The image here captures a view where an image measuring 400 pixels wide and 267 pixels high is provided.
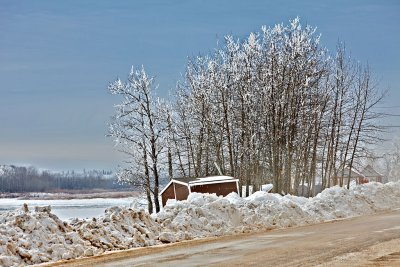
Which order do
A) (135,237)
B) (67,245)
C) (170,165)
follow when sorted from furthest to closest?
(170,165), (135,237), (67,245)

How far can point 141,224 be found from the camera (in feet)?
52.7

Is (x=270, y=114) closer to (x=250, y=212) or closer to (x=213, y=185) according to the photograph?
(x=213, y=185)

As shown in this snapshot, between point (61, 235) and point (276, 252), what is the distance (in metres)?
4.70

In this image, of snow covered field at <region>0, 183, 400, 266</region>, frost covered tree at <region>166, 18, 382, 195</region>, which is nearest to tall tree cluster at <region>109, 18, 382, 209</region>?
frost covered tree at <region>166, 18, 382, 195</region>

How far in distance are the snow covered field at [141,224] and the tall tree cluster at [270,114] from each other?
50.9 ft

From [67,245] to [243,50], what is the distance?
33.8m

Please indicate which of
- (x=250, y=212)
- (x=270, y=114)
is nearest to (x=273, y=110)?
(x=270, y=114)

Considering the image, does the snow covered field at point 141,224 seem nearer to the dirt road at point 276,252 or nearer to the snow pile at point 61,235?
the snow pile at point 61,235

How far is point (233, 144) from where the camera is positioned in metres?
47.2

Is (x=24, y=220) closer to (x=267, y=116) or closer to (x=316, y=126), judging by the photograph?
(x=267, y=116)

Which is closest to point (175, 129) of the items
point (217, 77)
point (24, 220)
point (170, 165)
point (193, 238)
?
point (170, 165)

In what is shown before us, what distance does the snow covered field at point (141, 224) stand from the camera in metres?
12.5

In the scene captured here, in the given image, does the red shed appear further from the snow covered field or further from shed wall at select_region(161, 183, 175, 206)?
the snow covered field

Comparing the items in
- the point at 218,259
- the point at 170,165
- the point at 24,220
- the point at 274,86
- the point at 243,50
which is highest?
the point at 243,50
